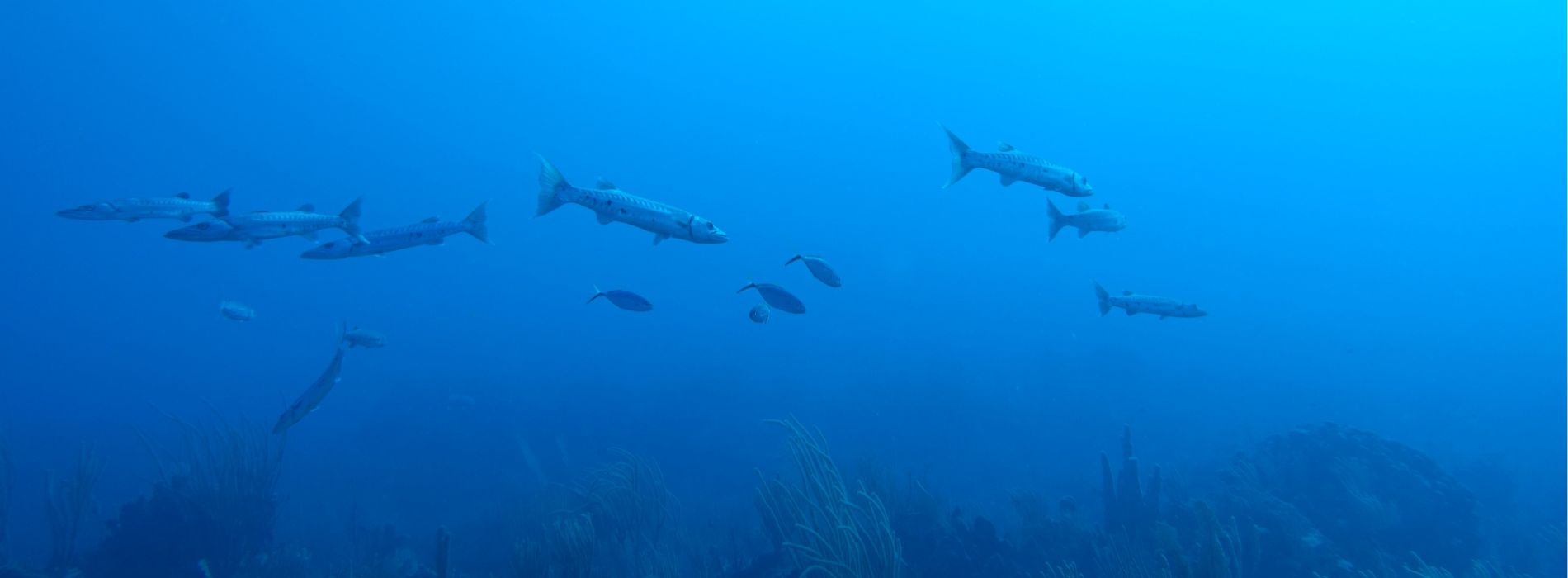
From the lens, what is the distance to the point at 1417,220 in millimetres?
131750

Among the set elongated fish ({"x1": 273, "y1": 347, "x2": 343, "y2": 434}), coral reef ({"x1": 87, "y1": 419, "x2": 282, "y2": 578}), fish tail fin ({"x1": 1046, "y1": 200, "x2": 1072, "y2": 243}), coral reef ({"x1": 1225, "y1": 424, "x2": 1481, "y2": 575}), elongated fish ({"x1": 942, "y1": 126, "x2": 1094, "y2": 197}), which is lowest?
coral reef ({"x1": 87, "y1": 419, "x2": 282, "y2": 578})

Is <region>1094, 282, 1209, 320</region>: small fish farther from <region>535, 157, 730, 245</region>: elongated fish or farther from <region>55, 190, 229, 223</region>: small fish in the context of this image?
<region>55, 190, 229, 223</region>: small fish

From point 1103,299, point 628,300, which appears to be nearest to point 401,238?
point 628,300

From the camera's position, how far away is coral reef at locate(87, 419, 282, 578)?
8.51 metres

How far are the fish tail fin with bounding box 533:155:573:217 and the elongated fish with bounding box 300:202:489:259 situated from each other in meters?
1.31

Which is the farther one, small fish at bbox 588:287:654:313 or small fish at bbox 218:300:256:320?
small fish at bbox 218:300:256:320

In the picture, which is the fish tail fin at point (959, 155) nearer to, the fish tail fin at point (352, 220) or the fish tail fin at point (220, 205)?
the fish tail fin at point (352, 220)

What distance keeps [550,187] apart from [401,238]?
91.0 inches

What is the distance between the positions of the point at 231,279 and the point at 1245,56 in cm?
17341

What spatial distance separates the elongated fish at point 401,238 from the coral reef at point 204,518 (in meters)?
3.56

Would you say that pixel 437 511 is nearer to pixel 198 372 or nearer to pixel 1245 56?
pixel 198 372

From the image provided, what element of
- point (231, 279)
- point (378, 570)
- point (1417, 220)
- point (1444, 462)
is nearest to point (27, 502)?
point (378, 570)

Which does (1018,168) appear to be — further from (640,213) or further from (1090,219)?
(640,213)

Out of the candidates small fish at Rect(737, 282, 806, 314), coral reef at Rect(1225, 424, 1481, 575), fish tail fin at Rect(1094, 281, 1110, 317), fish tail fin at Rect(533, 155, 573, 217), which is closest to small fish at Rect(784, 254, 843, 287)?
small fish at Rect(737, 282, 806, 314)
